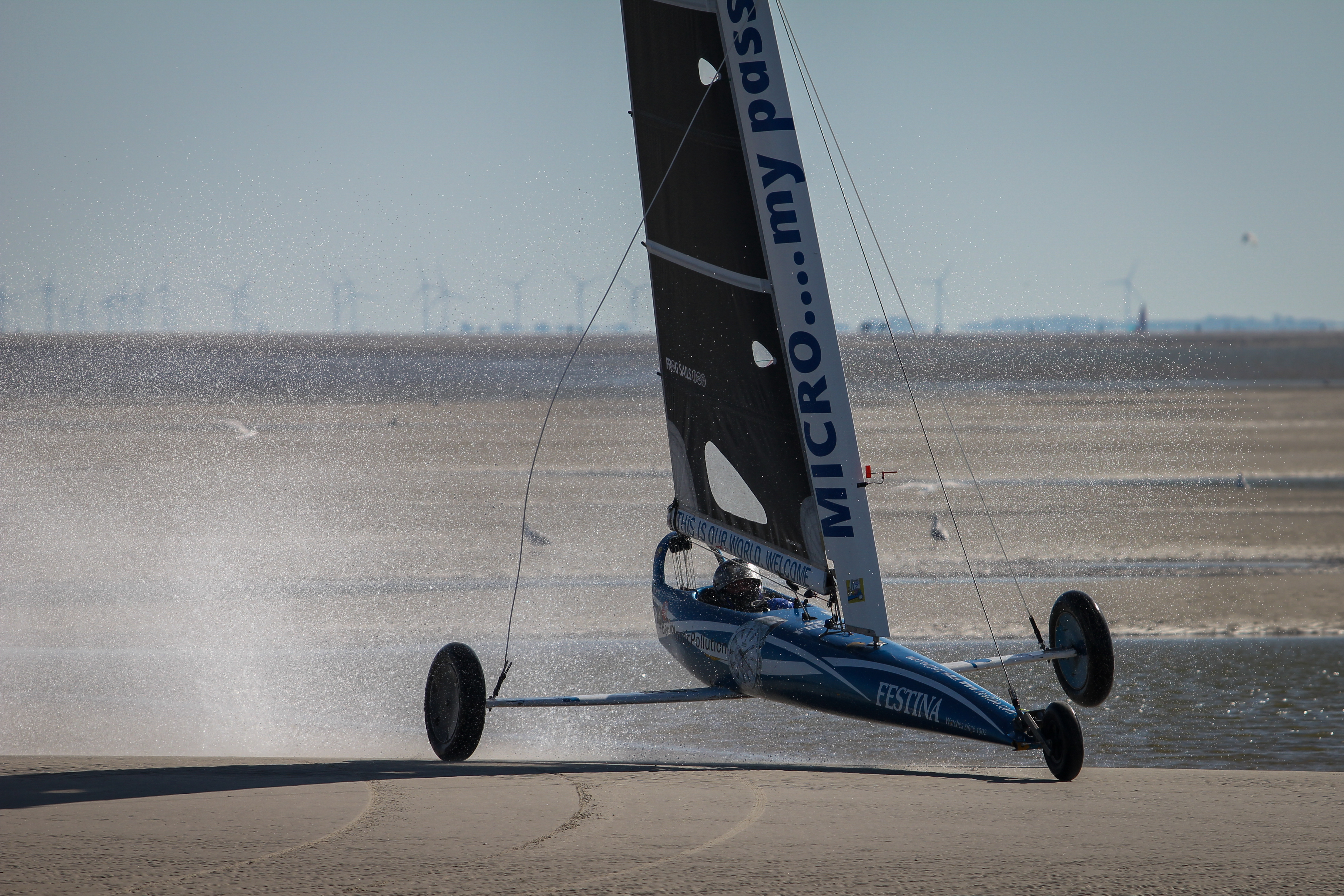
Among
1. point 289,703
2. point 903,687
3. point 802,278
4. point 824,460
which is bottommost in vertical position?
point 289,703

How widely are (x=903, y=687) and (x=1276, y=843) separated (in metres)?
2.69

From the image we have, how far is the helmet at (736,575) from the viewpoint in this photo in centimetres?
1215

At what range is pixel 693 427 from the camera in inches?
508

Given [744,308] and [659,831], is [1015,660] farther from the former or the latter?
[659,831]

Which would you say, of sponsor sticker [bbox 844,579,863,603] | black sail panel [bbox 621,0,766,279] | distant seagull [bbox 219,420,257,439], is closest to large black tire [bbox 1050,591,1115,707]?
sponsor sticker [bbox 844,579,863,603]

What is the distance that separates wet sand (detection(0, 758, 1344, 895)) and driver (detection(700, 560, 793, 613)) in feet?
7.37

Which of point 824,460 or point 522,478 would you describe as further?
point 522,478

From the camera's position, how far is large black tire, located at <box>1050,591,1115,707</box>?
11172 mm

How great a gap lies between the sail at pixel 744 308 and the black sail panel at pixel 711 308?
18 millimetres

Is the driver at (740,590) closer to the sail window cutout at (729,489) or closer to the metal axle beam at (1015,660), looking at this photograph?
the sail window cutout at (729,489)

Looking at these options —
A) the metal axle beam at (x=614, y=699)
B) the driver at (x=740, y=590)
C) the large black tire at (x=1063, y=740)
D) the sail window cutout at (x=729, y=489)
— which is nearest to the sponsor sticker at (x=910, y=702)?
the large black tire at (x=1063, y=740)

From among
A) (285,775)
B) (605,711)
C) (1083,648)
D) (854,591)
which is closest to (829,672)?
(854,591)

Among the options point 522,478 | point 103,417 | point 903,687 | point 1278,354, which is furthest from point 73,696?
point 1278,354

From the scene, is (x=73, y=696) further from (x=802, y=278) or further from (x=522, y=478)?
(x=522, y=478)
